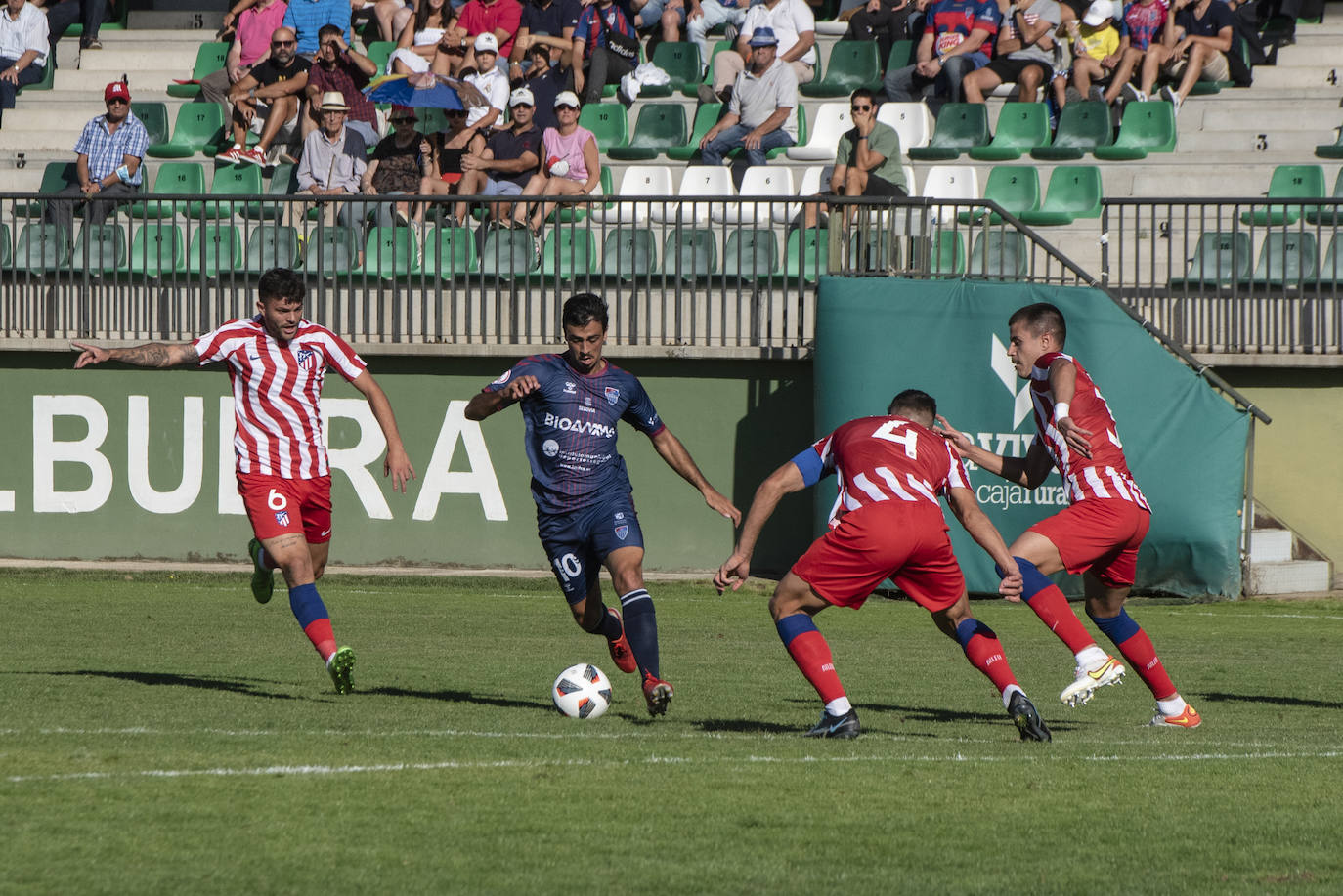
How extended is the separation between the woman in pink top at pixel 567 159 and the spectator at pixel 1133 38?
6077 mm

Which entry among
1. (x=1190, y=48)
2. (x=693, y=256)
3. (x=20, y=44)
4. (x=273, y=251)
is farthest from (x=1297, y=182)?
(x=20, y=44)

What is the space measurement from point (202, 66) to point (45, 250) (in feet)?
21.0

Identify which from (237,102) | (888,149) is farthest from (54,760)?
(237,102)

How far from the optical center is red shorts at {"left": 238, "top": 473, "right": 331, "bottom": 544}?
9.01m

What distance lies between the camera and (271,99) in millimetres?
20516

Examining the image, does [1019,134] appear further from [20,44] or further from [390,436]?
[20,44]

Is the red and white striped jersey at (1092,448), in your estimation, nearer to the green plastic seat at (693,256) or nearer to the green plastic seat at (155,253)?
the green plastic seat at (693,256)

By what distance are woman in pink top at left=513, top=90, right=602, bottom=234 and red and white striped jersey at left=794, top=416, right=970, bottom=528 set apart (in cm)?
1083

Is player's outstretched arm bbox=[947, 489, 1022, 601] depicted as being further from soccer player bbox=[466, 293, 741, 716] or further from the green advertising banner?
the green advertising banner

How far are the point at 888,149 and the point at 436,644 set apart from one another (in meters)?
8.24

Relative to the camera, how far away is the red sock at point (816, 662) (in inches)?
295

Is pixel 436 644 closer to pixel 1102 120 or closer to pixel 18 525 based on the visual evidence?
pixel 18 525

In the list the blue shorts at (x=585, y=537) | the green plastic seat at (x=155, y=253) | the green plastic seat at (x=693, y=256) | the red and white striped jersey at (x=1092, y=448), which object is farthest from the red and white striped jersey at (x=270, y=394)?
the green plastic seat at (x=155, y=253)

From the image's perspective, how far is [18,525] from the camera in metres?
17.3
